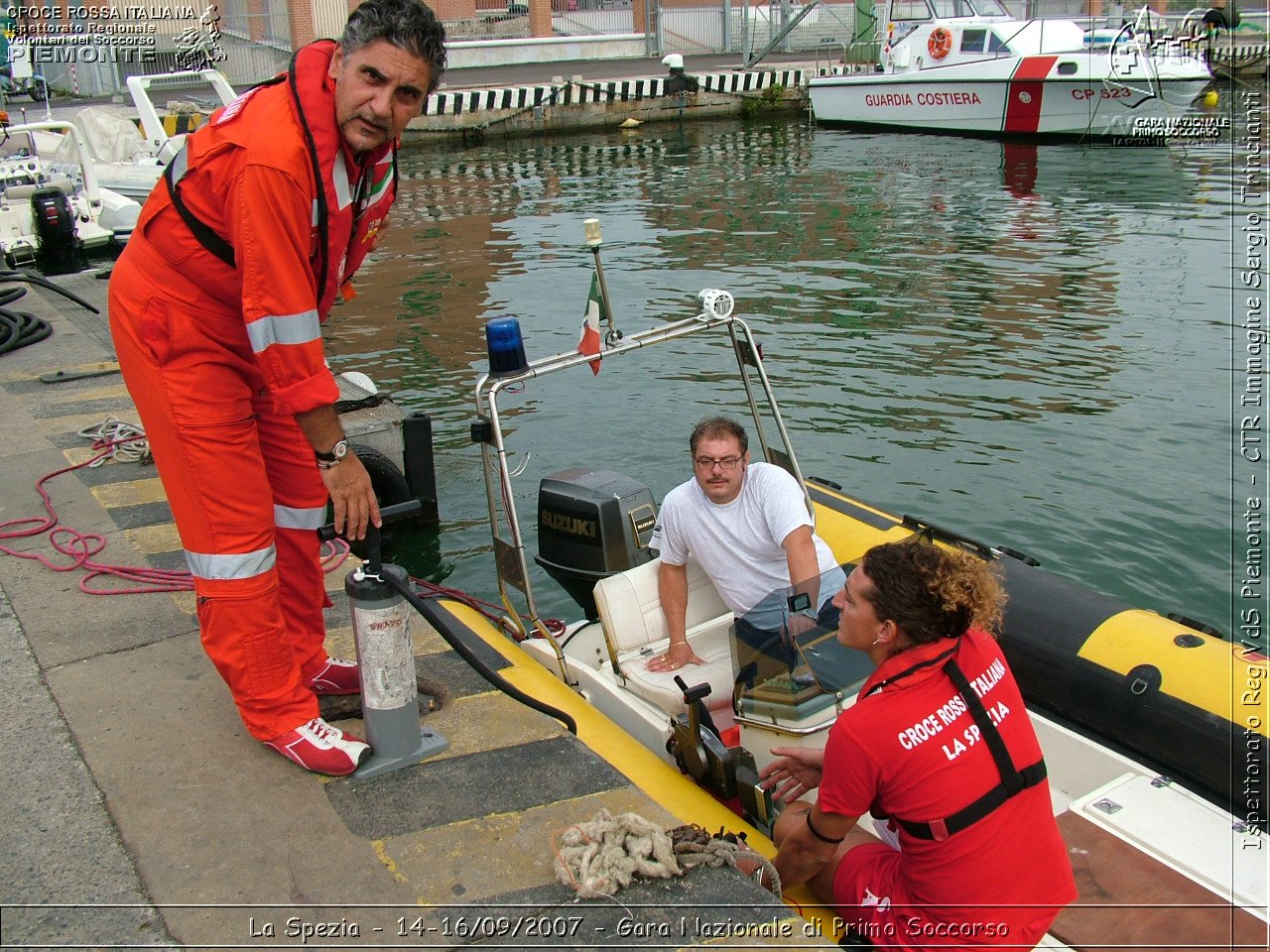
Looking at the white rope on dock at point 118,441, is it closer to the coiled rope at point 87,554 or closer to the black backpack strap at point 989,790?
the coiled rope at point 87,554

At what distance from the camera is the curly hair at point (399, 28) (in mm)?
2445

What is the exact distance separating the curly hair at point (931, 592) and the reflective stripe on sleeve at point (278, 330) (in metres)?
1.42

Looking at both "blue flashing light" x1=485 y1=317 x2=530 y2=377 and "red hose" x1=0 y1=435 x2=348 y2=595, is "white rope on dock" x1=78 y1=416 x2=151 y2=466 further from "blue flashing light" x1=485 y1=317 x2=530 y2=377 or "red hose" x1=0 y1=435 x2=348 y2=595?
"blue flashing light" x1=485 y1=317 x2=530 y2=377

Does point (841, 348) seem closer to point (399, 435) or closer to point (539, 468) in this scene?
point (539, 468)

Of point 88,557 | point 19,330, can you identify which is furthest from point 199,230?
point 19,330

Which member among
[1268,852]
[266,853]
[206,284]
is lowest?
[1268,852]

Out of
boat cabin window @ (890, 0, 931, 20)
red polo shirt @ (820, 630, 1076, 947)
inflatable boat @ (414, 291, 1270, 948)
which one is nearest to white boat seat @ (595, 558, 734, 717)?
inflatable boat @ (414, 291, 1270, 948)

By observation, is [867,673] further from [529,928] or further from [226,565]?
[226,565]

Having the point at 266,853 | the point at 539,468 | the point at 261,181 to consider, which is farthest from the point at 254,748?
the point at 539,468

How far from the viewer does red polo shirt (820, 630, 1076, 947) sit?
2.43 metres

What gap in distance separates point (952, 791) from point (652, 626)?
194 cm

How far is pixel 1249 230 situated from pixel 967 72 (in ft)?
34.9

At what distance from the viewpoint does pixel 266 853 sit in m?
2.70
